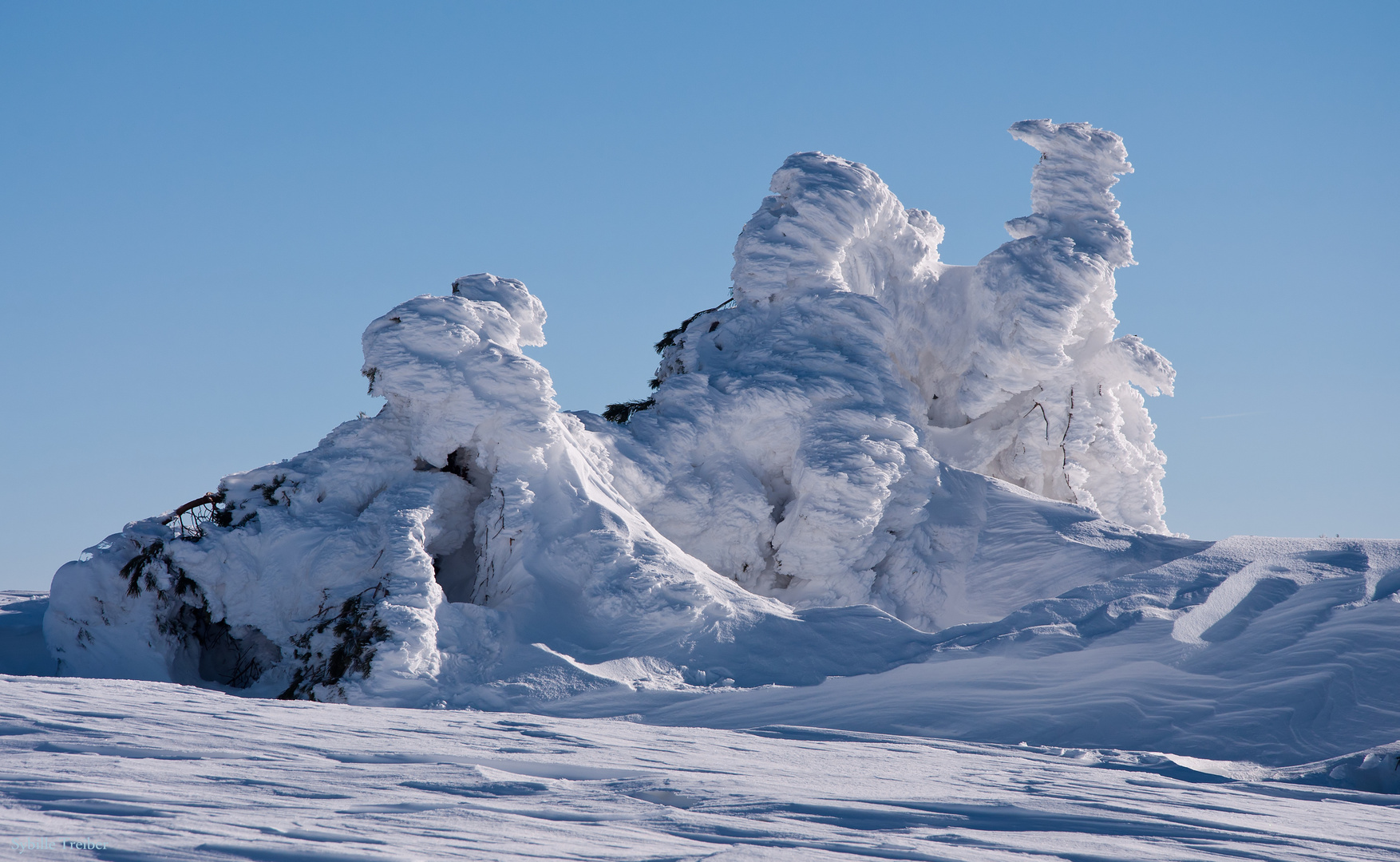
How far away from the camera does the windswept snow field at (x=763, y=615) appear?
15.9 ft

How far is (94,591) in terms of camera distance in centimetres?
1053

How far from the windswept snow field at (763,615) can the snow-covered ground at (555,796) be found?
0.10 feet

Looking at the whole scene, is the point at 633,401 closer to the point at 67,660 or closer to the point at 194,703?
the point at 67,660

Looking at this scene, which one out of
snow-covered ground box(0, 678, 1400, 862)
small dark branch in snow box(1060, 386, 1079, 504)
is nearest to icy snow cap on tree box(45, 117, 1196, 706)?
small dark branch in snow box(1060, 386, 1079, 504)

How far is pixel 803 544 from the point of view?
1316 cm

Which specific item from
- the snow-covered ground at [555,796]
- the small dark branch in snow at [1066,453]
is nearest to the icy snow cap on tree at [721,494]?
the small dark branch in snow at [1066,453]

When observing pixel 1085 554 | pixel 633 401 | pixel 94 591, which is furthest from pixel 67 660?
pixel 1085 554

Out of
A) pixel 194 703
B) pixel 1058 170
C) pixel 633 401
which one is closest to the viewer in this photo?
pixel 194 703

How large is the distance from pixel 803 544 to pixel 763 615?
1.96 metres

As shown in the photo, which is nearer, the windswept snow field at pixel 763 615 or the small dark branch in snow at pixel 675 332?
the windswept snow field at pixel 763 615

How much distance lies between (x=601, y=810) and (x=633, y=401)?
10784 millimetres

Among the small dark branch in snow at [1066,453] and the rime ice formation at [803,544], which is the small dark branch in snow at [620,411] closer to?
the rime ice formation at [803,544]

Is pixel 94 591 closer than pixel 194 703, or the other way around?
pixel 194 703

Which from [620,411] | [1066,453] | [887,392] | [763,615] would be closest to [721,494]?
[763,615]
